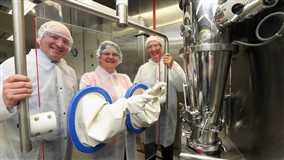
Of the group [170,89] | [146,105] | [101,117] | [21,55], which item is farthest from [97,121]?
[170,89]

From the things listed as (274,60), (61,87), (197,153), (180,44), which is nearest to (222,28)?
(274,60)

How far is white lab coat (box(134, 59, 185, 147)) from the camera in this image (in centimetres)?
118

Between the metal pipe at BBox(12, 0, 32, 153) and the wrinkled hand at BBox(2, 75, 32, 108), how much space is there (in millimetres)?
15

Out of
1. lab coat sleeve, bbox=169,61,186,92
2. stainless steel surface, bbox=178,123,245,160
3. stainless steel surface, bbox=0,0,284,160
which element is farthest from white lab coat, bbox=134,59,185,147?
stainless steel surface, bbox=178,123,245,160

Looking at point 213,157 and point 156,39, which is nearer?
point 213,157

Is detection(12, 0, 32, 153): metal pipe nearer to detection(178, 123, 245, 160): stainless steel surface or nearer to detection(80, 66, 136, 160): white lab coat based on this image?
detection(80, 66, 136, 160): white lab coat

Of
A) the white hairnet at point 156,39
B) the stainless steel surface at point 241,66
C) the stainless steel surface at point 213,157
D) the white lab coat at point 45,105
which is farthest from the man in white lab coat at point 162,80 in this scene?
the white lab coat at point 45,105

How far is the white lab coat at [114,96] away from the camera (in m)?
0.75

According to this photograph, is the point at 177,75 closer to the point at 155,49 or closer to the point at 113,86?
the point at 155,49

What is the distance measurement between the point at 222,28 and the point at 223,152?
1.87 feet

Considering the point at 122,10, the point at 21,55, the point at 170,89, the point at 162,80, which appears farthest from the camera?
the point at 170,89

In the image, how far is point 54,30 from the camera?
677 millimetres

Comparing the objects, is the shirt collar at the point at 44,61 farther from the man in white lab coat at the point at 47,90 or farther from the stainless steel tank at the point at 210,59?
the stainless steel tank at the point at 210,59

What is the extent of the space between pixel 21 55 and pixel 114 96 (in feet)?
1.54
